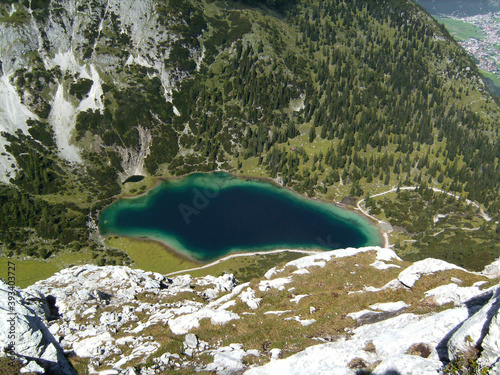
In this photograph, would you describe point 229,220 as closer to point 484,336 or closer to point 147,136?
point 147,136

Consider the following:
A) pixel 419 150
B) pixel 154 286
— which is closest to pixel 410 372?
pixel 154 286

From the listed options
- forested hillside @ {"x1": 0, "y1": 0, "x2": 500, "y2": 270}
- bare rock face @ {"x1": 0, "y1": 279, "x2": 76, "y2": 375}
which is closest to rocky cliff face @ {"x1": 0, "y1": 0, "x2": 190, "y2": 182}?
forested hillside @ {"x1": 0, "y1": 0, "x2": 500, "y2": 270}

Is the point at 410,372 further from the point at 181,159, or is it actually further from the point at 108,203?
the point at 181,159

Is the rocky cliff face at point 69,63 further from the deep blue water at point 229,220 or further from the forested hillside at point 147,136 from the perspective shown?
the deep blue water at point 229,220

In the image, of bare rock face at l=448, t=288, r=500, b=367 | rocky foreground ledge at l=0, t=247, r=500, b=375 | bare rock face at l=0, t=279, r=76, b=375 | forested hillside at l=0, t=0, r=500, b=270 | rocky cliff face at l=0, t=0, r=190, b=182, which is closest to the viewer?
bare rock face at l=448, t=288, r=500, b=367

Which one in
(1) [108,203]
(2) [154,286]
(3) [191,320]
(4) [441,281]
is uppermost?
(4) [441,281]

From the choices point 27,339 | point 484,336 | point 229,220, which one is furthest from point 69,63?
point 484,336

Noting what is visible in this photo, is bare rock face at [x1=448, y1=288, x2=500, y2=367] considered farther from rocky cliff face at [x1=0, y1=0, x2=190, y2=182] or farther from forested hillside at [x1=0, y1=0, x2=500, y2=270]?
rocky cliff face at [x1=0, y1=0, x2=190, y2=182]
